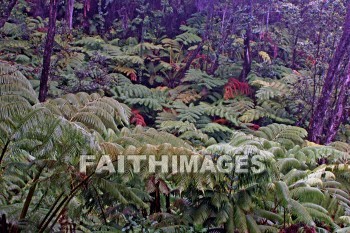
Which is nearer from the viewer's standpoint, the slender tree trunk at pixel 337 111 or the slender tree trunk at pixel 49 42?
the slender tree trunk at pixel 49 42

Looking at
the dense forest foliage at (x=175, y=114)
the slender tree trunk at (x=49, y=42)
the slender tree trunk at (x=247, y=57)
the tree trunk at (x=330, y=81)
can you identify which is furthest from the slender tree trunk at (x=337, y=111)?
the slender tree trunk at (x=49, y=42)

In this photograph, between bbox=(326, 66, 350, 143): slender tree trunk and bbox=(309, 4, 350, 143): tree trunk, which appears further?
bbox=(326, 66, 350, 143): slender tree trunk

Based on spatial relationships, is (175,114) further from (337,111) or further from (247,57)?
(337,111)

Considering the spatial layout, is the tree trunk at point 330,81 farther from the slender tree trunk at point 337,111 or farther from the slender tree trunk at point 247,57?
the slender tree trunk at point 247,57

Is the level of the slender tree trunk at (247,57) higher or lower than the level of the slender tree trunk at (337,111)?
higher

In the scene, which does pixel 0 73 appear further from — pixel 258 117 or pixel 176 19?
pixel 176 19

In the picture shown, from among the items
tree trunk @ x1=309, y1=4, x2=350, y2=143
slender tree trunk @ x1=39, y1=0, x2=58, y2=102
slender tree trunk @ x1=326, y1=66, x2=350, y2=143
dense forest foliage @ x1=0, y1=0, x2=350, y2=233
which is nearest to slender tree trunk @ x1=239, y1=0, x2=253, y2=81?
dense forest foliage @ x1=0, y1=0, x2=350, y2=233

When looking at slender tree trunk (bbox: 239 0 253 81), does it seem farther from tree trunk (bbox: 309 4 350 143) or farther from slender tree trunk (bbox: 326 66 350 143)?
tree trunk (bbox: 309 4 350 143)

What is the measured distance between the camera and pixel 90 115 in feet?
10.8

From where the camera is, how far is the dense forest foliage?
2699mm

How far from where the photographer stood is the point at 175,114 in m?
7.48

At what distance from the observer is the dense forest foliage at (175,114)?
8.86 feet

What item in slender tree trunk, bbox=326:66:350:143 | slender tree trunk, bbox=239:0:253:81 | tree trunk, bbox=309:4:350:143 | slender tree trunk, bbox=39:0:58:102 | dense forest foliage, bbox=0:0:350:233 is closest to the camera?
dense forest foliage, bbox=0:0:350:233

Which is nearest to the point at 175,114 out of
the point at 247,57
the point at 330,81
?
the point at 247,57
